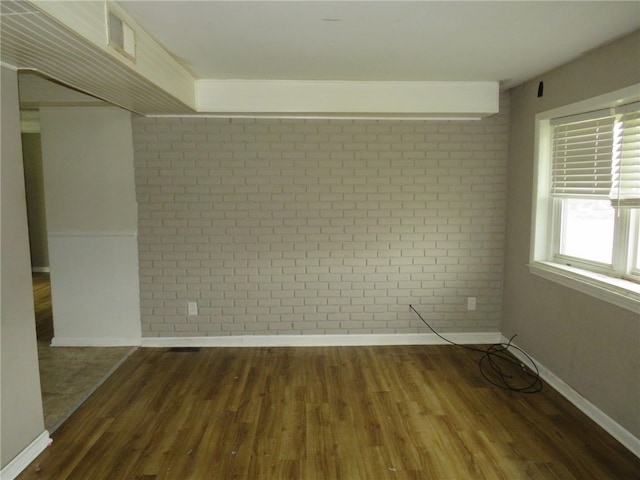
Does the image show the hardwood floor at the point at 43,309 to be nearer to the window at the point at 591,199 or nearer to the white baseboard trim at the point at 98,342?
the white baseboard trim at the point at 98,342

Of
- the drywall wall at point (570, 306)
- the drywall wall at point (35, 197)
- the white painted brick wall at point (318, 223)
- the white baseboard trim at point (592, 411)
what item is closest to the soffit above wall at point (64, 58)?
the white painted brick wall at point (318, 223)

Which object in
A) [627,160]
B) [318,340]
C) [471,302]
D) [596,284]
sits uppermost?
[627,160]

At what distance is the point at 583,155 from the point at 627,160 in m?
0.38

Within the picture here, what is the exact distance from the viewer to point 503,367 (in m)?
3.54

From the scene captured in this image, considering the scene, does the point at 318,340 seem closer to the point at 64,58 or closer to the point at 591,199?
the point at 591,199

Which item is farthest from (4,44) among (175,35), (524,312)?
(524,312)

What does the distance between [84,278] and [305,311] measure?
2.06 metres

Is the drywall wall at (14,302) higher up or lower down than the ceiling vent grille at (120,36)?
lower down

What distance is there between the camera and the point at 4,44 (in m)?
1.79

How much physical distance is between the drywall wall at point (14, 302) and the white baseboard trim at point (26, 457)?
3cm

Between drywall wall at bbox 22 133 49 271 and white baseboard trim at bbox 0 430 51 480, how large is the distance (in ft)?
18.2

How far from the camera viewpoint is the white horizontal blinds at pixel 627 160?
2482 mm

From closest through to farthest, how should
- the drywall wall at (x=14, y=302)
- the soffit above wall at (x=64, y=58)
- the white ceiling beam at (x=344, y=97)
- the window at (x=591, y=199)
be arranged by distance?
the soffit above wall at (x=64, y=58) → the drywall wall at (x=14, y=302) → the window at (x=591, y=199) → the white ceiling beam at (x=344, y=97)

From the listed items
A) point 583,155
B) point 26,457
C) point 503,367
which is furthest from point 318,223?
point 26,457
